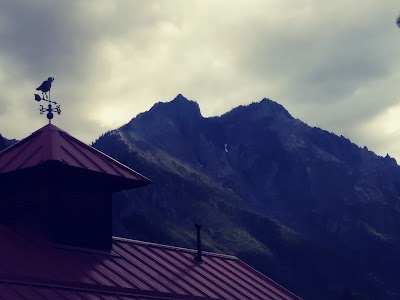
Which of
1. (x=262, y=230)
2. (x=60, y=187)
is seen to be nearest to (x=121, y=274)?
(x=60, y=187)

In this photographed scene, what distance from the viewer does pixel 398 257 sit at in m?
174

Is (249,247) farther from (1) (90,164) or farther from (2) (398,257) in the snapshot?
(1) (90,164)

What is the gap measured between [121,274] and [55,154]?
13.5ft

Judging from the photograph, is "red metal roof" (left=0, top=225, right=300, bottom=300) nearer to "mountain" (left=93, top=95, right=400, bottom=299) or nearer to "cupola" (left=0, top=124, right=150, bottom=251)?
"cupola" (left=0, top=124, right=150, bottom=251)

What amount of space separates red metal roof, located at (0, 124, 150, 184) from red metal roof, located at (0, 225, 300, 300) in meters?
2.28

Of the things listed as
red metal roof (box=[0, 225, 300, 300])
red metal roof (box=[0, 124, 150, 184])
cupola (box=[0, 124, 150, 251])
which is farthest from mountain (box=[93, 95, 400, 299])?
cupola (box=[0, 124, 150, 251])

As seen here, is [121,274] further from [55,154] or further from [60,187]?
[55,154]

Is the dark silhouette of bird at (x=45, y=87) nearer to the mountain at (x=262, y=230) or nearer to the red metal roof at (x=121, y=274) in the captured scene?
the red metal roof at (x=121, y=274)

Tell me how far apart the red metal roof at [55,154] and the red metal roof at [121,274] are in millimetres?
2277

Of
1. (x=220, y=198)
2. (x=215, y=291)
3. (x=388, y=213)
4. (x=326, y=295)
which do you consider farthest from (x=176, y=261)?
(x=388, y=213)

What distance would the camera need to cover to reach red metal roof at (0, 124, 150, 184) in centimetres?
2684

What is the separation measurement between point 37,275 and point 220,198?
15139cm

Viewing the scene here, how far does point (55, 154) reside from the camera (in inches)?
1049

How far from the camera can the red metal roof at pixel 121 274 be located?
2242cm
